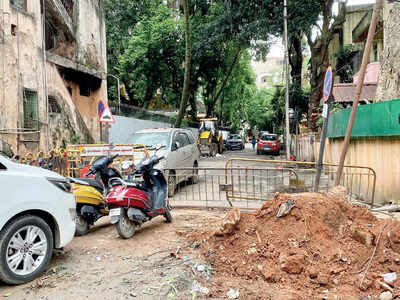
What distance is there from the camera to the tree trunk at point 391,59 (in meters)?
7.83

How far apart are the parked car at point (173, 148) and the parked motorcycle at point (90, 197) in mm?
2423

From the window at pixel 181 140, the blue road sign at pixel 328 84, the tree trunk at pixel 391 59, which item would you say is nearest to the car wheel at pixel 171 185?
the window at pixel 181 140

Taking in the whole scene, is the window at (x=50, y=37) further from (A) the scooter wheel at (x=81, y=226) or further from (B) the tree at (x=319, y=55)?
(B) the tree at (x=319, y=55)

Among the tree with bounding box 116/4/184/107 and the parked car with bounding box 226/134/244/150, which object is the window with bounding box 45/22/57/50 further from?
the parked car with bounding box 226/134/244/150

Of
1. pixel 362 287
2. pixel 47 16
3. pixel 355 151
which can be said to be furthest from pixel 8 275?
pixel 47 16

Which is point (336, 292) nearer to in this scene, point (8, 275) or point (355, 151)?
point (8, 275)

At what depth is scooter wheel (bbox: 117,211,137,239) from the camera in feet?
15.8

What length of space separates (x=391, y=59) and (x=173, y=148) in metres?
6.13

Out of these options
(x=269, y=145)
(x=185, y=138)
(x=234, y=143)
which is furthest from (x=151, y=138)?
(x=234, y=143)

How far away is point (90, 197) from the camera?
5.19 m

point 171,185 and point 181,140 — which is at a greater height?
point 181,140

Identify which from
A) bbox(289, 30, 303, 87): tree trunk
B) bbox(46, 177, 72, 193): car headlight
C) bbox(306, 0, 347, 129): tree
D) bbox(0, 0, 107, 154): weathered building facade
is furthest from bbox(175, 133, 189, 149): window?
bbox(289, 30, 303, 87): tree trunk

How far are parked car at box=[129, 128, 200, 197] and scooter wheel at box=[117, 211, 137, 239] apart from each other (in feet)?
9.25

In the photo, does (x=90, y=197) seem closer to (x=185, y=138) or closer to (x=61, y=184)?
(x=61, y=184)
